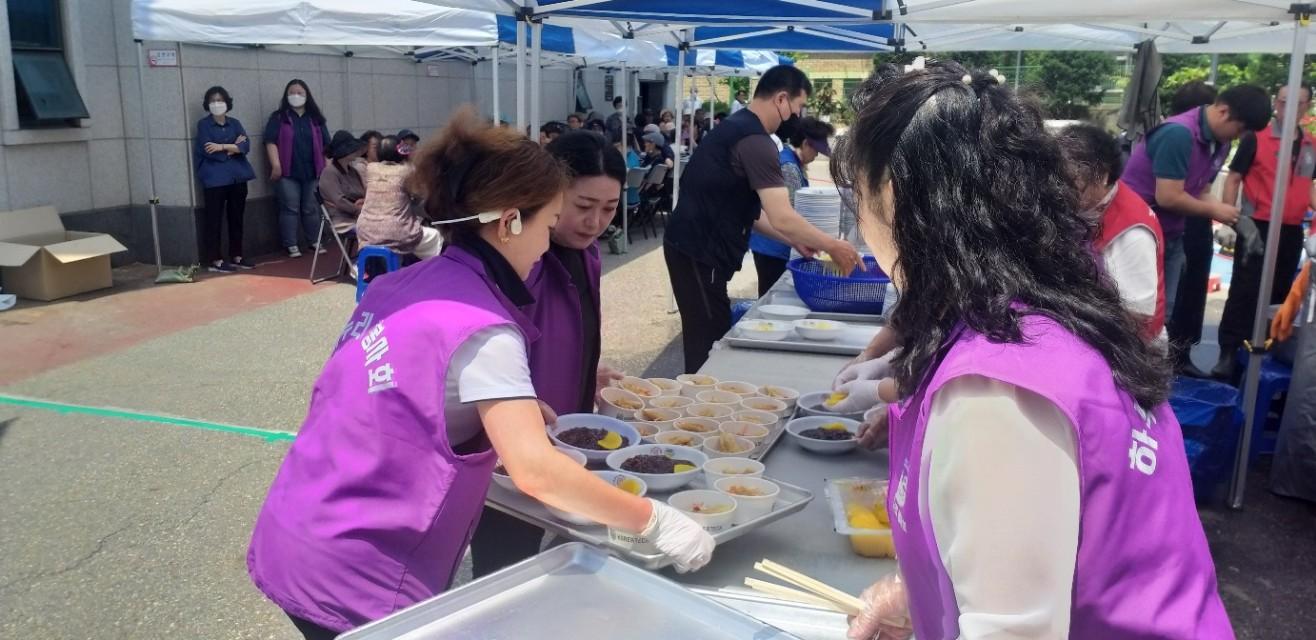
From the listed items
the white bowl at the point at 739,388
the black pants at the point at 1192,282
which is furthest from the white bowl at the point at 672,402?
the black pants at the point at 1192,282

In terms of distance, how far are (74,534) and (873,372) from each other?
3164mm

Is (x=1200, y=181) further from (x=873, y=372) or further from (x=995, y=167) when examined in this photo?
(x=995, y=167)

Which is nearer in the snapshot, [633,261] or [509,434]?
[509,434]

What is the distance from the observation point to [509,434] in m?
1.63

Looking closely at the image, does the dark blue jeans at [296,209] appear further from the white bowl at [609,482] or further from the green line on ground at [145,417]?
the white bowl at [609,482]

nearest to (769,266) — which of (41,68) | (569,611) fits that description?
(569,611)

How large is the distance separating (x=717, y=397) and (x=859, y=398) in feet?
1.53

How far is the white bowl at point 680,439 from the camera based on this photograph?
2568 mm

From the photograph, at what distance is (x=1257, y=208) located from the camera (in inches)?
252

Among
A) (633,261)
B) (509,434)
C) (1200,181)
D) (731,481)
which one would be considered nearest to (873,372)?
(731,481)

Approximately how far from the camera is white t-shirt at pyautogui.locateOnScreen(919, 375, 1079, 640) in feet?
3.17

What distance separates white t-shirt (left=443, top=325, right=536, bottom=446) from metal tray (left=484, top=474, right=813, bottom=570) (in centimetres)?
36

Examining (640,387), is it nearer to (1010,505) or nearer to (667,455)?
(667,455)

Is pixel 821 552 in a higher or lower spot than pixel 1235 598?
higher
